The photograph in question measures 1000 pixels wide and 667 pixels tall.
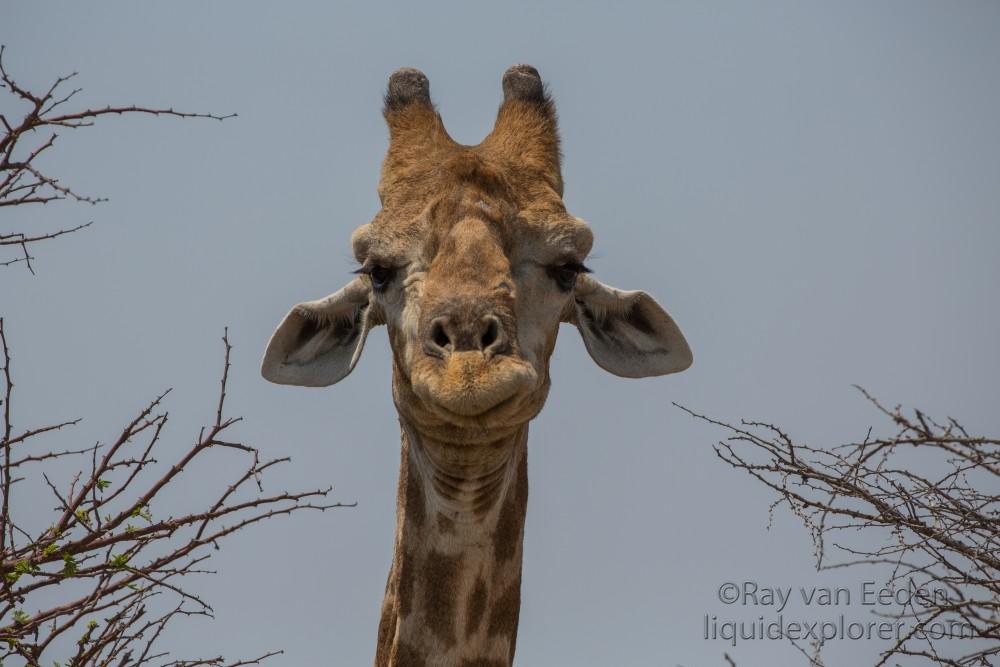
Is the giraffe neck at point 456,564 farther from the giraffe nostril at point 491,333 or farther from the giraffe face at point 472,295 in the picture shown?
the giraffe nostril at point 491,333

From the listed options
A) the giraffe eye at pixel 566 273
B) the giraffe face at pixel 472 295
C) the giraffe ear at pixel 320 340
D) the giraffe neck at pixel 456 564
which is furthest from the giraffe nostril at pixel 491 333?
the giraffe ear at pixel 320 340

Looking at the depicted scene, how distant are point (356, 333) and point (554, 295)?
1.05 m

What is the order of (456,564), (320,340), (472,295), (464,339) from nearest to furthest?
(464,339)
(472,295)
(456,564)
(320,340)

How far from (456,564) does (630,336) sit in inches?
57.3

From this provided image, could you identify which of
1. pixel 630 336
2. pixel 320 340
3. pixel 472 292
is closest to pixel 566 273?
pixel 630 336

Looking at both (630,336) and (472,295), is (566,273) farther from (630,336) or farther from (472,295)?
(472,295)

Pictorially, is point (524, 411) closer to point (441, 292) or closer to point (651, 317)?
point (441, 292)

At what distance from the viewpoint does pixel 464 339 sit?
4809mm

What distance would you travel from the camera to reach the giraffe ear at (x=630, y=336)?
6312 millimetres

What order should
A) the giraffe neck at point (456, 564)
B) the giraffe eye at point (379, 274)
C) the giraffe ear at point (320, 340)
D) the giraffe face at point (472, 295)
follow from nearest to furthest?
1. the giraffe face at point (472, 295)
2. the giraffe neck at point (456, 564)
3. the giraffe eye at point (379, 274)
4. the giraffe ear at point (320, 340)

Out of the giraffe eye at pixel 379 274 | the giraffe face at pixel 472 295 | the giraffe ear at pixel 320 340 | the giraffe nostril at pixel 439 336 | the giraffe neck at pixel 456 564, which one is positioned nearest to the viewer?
the giraffe face at pixel 472 295

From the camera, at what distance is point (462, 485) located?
552 cm

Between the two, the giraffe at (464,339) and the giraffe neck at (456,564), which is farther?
the giraffe neck at (456,564)

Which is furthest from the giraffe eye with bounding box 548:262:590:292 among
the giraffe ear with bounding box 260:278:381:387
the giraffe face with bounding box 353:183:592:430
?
the giraffe ear with bounding box 260:278:381:387
